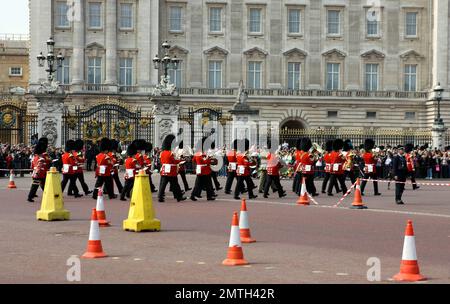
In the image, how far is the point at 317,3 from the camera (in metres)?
60.0

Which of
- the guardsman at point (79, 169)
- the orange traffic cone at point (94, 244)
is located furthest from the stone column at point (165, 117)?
the orange traffic cone at point (94, 244)

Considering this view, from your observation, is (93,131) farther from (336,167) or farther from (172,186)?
(172,186)

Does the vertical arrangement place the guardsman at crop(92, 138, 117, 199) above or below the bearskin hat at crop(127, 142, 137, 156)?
below

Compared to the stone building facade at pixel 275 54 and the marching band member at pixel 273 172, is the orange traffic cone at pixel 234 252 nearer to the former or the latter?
the marching band member at pixel 273 172

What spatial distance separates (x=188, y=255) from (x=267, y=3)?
47.3m

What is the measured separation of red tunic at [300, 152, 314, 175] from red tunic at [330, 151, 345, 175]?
1213 mm

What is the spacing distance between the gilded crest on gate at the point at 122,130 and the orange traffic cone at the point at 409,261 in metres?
31.7

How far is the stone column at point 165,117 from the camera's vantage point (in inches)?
1586

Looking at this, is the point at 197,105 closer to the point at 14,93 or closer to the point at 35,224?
the point at 14,93

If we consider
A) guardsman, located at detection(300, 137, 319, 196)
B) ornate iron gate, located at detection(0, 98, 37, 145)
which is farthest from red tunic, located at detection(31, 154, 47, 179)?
ornate iron gate, located at detection(0, 98, 37, 145)

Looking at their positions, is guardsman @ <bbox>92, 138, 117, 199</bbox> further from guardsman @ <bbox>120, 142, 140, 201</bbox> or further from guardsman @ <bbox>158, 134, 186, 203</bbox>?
guardsman @ <bbox>158, 134, 186, 203</bbox>

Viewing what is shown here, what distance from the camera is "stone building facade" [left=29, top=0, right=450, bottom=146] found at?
57.2m
